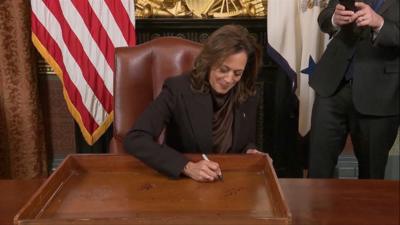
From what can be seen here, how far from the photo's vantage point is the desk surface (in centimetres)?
83

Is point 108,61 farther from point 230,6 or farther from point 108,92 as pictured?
point 230,6

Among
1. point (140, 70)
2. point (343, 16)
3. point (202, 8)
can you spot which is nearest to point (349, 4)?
point (343, 16)

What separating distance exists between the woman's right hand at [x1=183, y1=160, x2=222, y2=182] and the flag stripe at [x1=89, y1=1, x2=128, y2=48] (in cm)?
101

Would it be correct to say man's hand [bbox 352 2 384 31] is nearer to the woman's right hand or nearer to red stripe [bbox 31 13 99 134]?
the woman's right hand

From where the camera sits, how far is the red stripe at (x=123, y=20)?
181 cm

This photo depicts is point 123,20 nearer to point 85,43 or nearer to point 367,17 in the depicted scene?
point 85,43

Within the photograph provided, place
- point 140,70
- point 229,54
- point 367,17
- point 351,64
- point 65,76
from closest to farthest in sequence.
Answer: point 367,17 → point 351,64 → point 229,54 → point 140,70 → point 65,76

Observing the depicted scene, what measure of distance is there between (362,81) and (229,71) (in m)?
0.46

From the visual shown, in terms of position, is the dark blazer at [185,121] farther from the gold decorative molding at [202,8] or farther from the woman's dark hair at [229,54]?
the gold decorative molding at [202,8]

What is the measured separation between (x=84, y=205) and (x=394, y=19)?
563 mm

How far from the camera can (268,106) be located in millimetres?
1979

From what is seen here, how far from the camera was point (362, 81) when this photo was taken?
69 cm

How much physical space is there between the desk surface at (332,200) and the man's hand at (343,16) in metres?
0.31

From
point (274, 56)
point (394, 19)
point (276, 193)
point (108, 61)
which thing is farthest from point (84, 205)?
point (108, 61)
